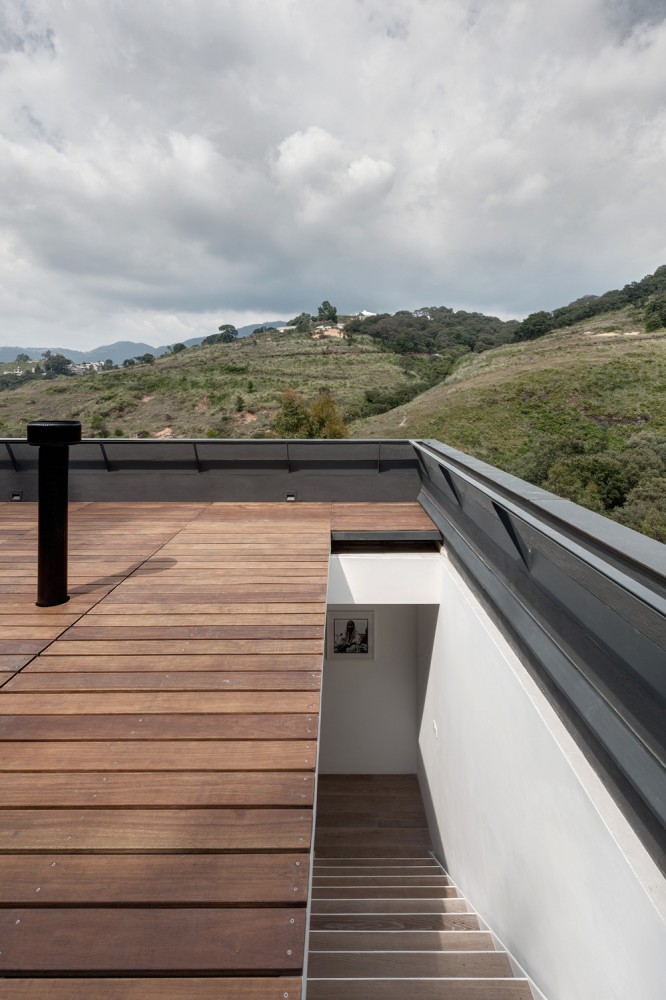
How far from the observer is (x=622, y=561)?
1.07 meters

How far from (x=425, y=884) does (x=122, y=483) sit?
343 centimetres

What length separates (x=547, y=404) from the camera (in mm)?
29031

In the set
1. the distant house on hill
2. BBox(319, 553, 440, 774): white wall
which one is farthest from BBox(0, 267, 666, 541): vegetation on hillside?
BBox(319, 553, 440, 774): white wall

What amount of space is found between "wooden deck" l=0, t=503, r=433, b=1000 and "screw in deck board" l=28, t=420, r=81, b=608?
4.2 inches

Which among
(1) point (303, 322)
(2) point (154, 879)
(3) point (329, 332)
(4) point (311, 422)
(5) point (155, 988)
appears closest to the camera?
(5) point (155, 988)

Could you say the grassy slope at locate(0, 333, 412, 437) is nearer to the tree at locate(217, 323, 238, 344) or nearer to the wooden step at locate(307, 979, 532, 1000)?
the tree at locate(217, 323, 238, 344)

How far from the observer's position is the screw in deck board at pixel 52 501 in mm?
1849

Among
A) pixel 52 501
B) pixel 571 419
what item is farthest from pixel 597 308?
pixel 52 501

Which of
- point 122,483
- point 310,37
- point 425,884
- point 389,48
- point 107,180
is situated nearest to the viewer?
point 425,884

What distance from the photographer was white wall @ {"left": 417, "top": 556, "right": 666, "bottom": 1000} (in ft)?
2.83

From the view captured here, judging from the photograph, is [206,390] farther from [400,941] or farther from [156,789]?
[156,789]

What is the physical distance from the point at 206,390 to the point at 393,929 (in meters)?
41.6

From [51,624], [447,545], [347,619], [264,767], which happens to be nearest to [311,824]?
[264,767]

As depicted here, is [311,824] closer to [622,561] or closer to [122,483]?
[622,561]
